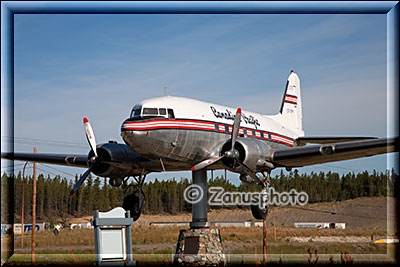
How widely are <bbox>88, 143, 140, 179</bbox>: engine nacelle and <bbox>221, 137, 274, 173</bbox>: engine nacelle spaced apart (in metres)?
5.01

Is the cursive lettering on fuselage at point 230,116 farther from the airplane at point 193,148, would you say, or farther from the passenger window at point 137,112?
the passenger window at point 137,112

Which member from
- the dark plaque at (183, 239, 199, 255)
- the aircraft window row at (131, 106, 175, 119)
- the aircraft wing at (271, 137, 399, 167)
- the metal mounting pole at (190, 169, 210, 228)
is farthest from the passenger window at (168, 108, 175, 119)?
the dark plaque at (183, 239, 199, 255)

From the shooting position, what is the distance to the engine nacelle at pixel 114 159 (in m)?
21.2

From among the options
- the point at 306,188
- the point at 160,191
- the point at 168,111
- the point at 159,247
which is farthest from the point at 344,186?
the point at 168,111

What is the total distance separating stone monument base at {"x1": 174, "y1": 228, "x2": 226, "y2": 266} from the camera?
19906 millimetres

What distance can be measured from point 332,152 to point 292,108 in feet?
44.6

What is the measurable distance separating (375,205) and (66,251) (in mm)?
30393

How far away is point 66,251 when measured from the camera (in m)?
26.9

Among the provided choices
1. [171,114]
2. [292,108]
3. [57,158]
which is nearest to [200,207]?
[171,114]

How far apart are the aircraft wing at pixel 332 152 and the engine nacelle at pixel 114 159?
22.6 feet

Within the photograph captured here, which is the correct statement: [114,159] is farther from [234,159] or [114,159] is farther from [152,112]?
[234,159]

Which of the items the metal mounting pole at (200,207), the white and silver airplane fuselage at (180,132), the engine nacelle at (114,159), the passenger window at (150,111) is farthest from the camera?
the engine nacelle at (114,159)

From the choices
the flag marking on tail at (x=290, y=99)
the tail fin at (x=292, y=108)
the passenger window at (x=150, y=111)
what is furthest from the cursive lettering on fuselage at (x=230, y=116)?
the flag marking on tail at (x=290, y=99)

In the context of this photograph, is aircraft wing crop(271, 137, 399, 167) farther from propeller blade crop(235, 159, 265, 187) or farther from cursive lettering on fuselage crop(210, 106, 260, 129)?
cursive lettering on fuselage crop(210, 106, 260, 129)
